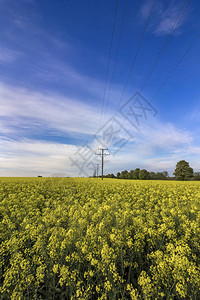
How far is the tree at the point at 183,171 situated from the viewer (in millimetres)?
79250

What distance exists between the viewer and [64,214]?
19.4ft

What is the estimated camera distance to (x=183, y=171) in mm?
80875

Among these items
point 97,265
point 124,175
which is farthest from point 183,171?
point 97,265

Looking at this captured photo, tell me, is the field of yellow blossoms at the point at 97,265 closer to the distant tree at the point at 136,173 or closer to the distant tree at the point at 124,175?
the distant tree at the point at 136,173

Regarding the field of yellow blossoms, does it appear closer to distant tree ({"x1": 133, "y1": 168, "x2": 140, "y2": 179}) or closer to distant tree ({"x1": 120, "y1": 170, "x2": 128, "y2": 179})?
distant tree ({"x1": 133, "y1": 168, "x2": 140, "y2": 179})

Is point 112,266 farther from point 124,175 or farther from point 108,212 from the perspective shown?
point 124,175

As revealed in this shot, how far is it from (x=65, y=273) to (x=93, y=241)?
0.99 meters

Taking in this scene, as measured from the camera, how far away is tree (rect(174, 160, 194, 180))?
79.2 m

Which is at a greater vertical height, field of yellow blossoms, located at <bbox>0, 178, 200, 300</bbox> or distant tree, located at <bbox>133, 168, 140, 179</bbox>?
distant tree, located at <bbox>133, 168, 140, 179</bbox>

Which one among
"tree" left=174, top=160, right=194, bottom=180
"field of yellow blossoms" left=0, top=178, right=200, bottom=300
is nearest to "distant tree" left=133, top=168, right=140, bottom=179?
"tree" left=174, top=160, right=194, bottom=180

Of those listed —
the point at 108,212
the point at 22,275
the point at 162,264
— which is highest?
the point at 108,212

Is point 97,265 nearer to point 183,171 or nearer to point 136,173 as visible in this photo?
point 183,171

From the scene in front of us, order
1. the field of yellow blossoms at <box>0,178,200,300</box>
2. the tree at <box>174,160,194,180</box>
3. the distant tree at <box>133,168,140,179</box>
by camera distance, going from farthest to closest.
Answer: the distant tree at <box>133,168,140,179</box>
the tree at <box>174,160,194,180</box>
the field of yellow blossoms at <box>0,178,200,300</box>

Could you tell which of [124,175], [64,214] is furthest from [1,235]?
[124,175]
